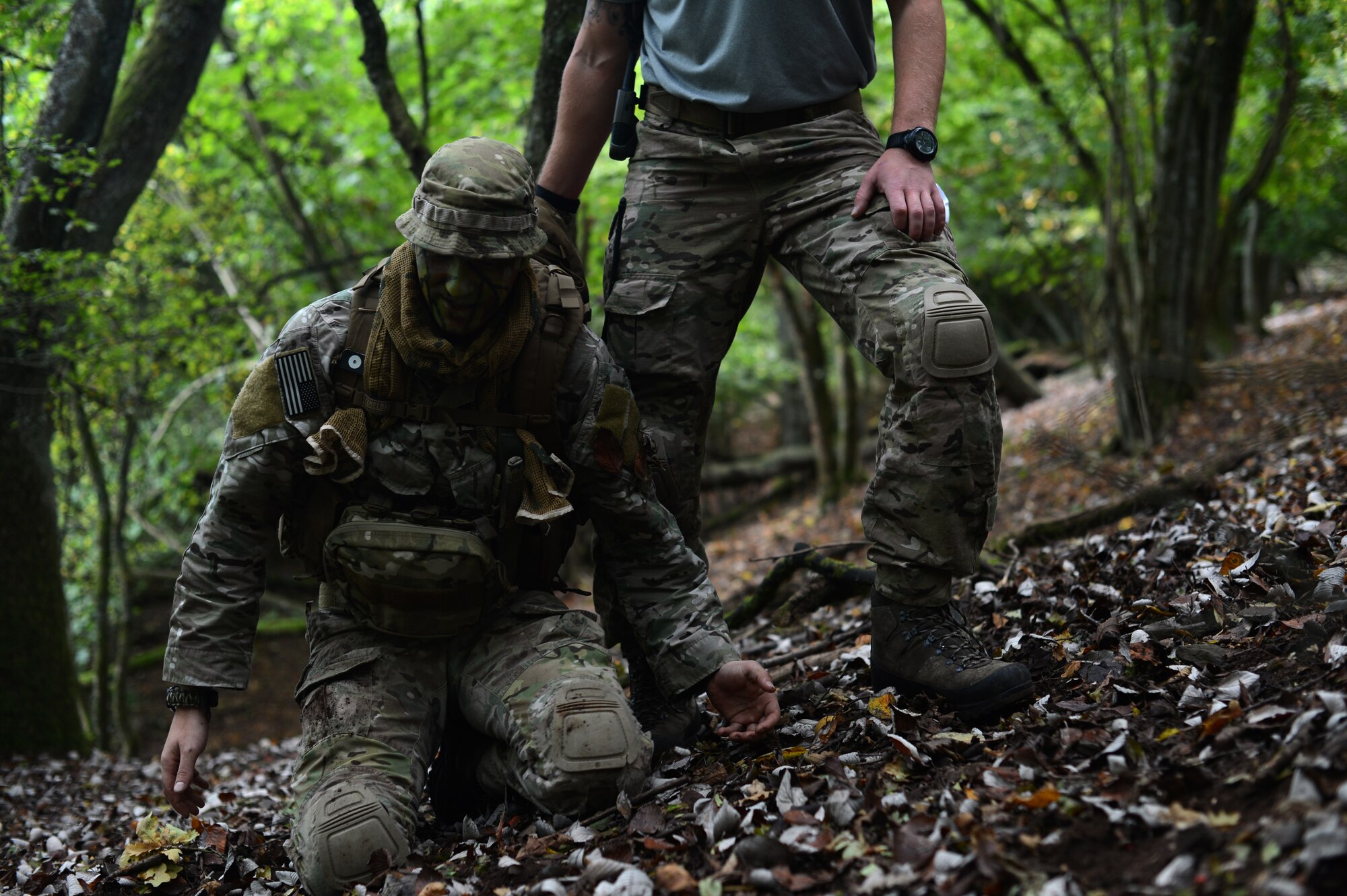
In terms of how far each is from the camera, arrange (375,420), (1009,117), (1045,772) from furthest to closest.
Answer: (1009,117) → (375,420) → (1045,772)

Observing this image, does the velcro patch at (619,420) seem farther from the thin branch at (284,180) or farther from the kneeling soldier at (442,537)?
the thin branch at (284,180)

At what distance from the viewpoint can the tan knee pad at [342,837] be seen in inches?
105

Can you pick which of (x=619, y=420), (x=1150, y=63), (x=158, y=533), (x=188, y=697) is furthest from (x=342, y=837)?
(x=158, y=533)

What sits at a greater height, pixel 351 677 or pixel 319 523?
pixel 319 523

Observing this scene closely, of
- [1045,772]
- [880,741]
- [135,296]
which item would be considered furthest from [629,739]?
[135,296]

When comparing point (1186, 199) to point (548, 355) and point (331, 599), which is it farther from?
point (331, 599)

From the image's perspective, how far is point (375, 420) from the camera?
3.02 meters

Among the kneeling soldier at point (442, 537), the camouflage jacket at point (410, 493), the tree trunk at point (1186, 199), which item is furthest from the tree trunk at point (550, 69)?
the tree trunk at point (1186, 199)

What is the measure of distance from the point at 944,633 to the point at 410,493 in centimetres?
167

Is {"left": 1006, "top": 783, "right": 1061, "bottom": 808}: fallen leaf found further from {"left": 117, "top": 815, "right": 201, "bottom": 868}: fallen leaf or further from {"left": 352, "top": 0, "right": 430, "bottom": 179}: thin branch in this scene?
{"left": 352, "top": 0, "right": 430, "bottom": 179}: thin branch

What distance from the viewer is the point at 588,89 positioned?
3594 millimetres

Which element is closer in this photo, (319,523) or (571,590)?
(319,523)

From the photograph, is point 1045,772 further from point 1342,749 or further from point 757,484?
point 757,484

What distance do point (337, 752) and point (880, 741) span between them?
159 cm
